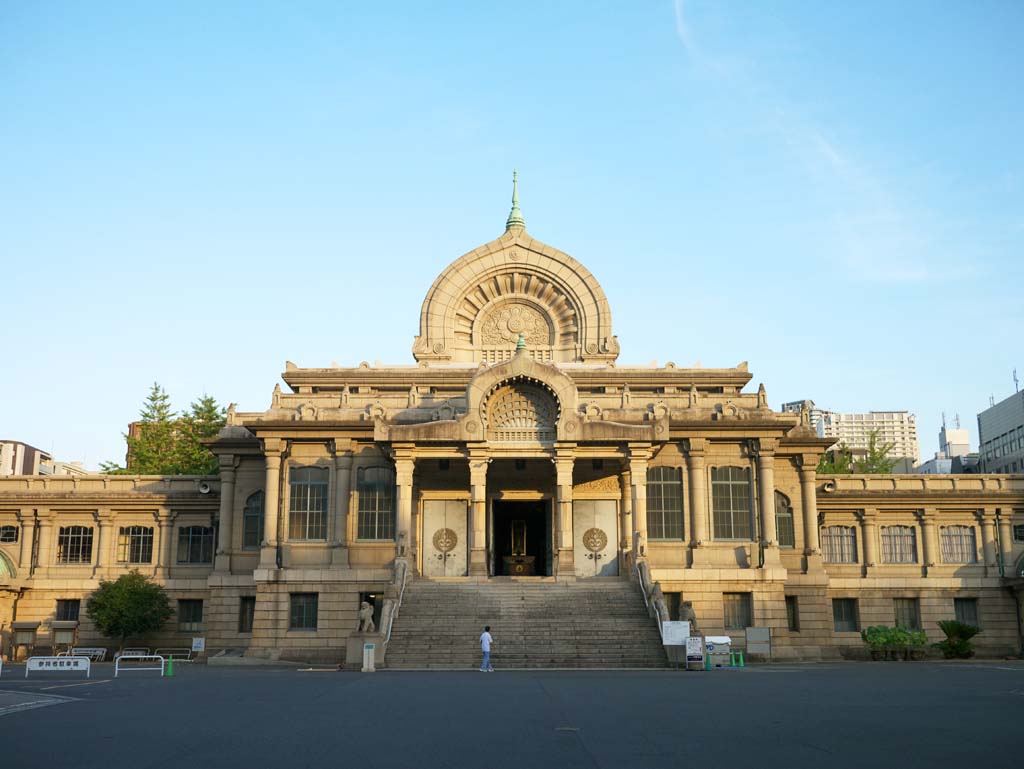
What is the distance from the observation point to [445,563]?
45.5m

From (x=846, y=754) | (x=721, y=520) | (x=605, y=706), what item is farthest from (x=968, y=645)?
(x=846, y=754)

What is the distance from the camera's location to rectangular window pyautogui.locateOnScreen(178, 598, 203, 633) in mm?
49469

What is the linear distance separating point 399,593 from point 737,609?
14.7 metres

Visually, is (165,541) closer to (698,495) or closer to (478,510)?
A: (478,510)

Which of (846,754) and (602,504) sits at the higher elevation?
(602,504)

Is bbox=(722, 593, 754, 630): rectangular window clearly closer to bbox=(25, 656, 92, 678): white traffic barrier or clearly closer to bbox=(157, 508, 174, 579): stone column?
bbox=(25, 656, 92, 678): white traffic barrier

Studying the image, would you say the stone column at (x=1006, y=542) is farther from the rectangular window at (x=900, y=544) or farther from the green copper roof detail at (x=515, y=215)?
the green copper roof detail at (x=515, y=215)

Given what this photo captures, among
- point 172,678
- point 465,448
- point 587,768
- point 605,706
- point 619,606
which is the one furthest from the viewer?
point 465,448

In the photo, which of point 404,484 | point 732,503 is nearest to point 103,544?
point 404,484

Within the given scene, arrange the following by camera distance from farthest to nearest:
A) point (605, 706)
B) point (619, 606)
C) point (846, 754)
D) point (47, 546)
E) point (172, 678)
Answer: point (47, 546)
point (619, 606)
point (172, 678)
point (605, 706)
point (846, 754)

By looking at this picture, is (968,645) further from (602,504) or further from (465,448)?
(465,448)

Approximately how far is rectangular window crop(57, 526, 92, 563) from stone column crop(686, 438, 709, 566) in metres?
28.4

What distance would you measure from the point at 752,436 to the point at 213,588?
938 inches

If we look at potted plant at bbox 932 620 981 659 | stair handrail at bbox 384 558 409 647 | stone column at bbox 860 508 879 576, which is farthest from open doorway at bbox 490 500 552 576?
potted plant at bbox 932 620 981 659
